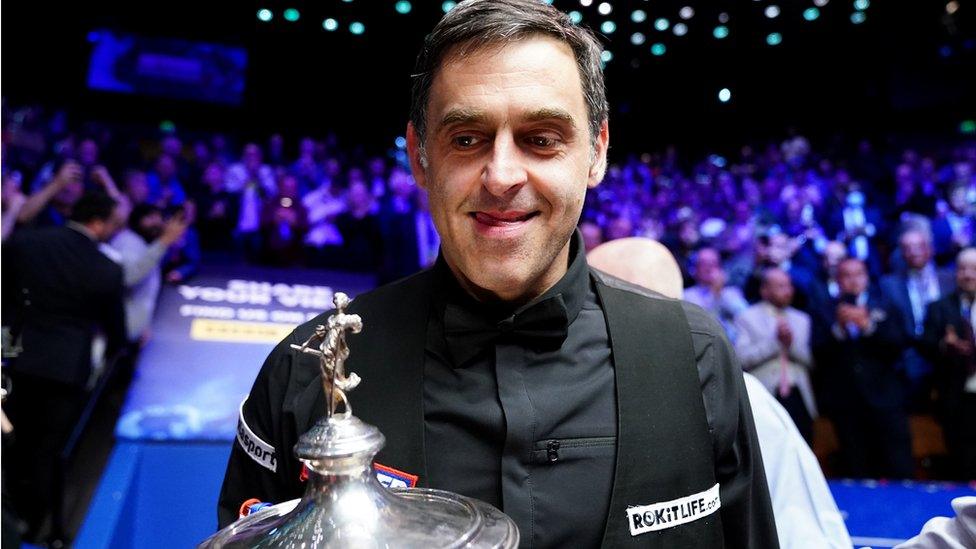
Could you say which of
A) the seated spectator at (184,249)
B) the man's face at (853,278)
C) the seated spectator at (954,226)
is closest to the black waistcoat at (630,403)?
the seated spectator at (184,249)

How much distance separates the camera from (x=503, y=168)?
91cm

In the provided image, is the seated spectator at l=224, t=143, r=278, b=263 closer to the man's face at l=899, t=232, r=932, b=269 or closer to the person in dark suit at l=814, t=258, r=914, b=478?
the person in dark suit at l=814, t=258, r=914, b=478

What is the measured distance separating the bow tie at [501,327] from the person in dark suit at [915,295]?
4982 mm

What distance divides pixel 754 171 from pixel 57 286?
5447mm

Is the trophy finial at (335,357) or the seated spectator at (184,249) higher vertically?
the seated spectator at (184,249)

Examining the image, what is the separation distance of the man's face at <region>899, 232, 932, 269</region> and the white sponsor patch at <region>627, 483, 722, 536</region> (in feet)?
17.2

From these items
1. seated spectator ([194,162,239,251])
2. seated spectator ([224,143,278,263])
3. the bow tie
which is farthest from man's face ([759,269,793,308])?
the bow tie

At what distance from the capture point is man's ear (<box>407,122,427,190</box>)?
3.55ft

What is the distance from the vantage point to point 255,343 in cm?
393

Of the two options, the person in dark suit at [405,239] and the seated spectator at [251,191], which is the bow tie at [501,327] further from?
the seated spectator at [251,191]

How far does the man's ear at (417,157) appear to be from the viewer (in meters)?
1.08

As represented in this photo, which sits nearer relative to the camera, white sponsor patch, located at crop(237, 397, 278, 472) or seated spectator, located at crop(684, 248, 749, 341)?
white sponsor patch, located at crop(237, 397, 278, 472)

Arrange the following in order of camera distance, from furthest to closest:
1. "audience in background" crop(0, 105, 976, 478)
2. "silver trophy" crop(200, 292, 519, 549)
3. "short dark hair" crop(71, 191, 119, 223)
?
"audience in background" crop(0, 105, 976, 478) → "short dark hair" crop(71, 191, 119, 223) → "silver trophy" crop(200, 292, 519, 549)

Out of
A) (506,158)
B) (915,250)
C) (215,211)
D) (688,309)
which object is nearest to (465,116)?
(506,158)
